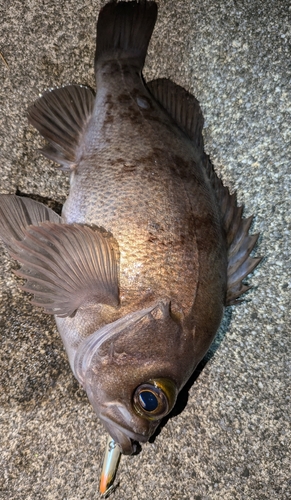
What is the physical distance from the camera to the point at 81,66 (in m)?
2.17

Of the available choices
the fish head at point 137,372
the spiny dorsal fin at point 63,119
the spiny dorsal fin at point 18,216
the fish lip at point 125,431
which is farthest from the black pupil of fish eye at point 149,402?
the spiny dorsal fin at point 63,119

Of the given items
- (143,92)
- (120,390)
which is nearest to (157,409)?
(120,390)

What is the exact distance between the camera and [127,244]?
5.33 feet

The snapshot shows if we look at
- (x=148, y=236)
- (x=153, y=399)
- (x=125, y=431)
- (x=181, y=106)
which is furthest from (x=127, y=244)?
(x=181, y=106)

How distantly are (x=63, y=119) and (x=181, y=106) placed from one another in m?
0.60

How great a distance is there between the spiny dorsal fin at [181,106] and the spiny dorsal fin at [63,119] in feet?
1.14

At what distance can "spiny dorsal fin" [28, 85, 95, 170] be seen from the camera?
6.38ft

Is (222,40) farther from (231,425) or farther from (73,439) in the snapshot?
(73,439)

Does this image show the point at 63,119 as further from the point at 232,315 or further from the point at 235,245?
the point at 232,315

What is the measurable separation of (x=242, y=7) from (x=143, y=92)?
74 cm

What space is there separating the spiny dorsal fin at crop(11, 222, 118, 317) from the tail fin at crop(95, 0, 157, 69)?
1000 millimetres

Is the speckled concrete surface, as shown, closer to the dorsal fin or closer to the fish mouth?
the dorsal fin

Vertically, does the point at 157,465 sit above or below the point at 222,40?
below

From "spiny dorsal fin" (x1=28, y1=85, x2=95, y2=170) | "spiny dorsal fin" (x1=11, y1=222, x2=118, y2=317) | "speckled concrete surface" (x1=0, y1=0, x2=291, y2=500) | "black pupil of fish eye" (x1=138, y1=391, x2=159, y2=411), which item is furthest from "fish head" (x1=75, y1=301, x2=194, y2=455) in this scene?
"spiny dorsal fin" (x1=28, y1=85, x2=95, y2=170)
